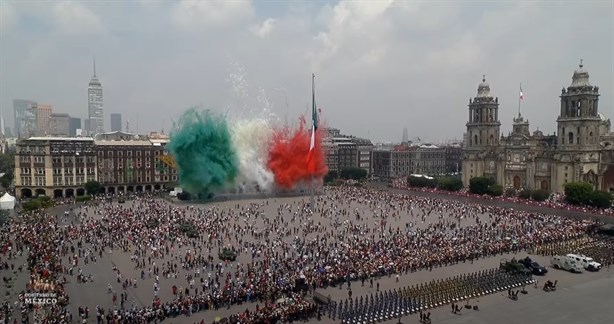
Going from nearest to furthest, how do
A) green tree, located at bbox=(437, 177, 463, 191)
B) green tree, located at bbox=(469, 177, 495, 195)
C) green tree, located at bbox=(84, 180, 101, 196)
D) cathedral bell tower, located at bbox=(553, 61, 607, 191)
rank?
cathedral bell tower, located at bbox=(553, 61, 607, 191) < green tree, located at bbox=(84, 180, 101, 196) < green tree, located at bbox=(469, 177, 495, 195) < green tree, located at bbox=(437, 177, 463, 191)

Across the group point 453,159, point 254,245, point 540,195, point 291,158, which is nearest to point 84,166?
point 291,158

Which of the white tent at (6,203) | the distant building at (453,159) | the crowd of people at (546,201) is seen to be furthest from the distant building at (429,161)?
the white tent at (6,203)

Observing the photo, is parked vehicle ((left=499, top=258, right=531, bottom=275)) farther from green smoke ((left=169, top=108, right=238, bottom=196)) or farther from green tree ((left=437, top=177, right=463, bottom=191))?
green tree ((left=437, top=177, right=463, bottom=191))

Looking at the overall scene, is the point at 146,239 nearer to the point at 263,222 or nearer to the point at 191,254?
the point at 191,254

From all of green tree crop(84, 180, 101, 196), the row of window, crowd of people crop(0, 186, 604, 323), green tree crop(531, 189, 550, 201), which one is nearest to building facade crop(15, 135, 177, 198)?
the row of window

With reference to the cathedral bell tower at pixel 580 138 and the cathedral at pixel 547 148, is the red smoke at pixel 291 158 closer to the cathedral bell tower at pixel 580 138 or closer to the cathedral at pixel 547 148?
the cathedral at pixel 547 148

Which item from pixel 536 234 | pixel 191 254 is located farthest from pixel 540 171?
pixel 191 254
